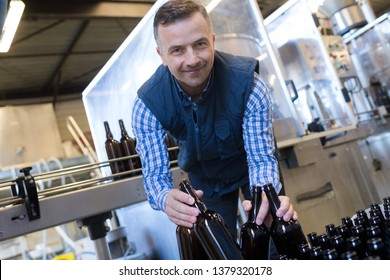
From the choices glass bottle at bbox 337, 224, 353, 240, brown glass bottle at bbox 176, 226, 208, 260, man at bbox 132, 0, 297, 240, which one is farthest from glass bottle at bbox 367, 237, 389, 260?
man at bbox 132, 0, 297, 240

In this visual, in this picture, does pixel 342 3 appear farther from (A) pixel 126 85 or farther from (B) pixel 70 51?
(B) pixel 70 51

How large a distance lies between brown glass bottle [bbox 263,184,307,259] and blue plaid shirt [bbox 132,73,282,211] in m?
0.29

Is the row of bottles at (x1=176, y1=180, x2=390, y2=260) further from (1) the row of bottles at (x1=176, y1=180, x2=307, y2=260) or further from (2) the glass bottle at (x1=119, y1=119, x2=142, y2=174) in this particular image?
(2) the glass bottle at (x1=119, y1=119, x2=142, y2=174)

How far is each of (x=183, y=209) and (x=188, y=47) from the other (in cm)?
39

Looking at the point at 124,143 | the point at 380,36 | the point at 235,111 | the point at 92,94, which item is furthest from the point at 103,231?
the point at 380,36

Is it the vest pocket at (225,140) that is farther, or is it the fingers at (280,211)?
the vest pocket at (225,140)

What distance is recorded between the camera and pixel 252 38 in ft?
7.03

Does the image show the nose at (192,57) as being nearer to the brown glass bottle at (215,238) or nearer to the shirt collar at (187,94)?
the shirt collar at (187,94)

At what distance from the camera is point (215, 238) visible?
57 centimetres

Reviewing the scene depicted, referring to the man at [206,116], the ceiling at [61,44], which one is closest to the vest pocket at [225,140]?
the man at [206,116]

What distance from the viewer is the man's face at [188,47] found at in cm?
81

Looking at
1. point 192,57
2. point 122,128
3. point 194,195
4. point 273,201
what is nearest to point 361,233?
point 273,201

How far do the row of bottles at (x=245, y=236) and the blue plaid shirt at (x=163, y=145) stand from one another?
29cm

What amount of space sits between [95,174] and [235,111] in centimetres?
140
